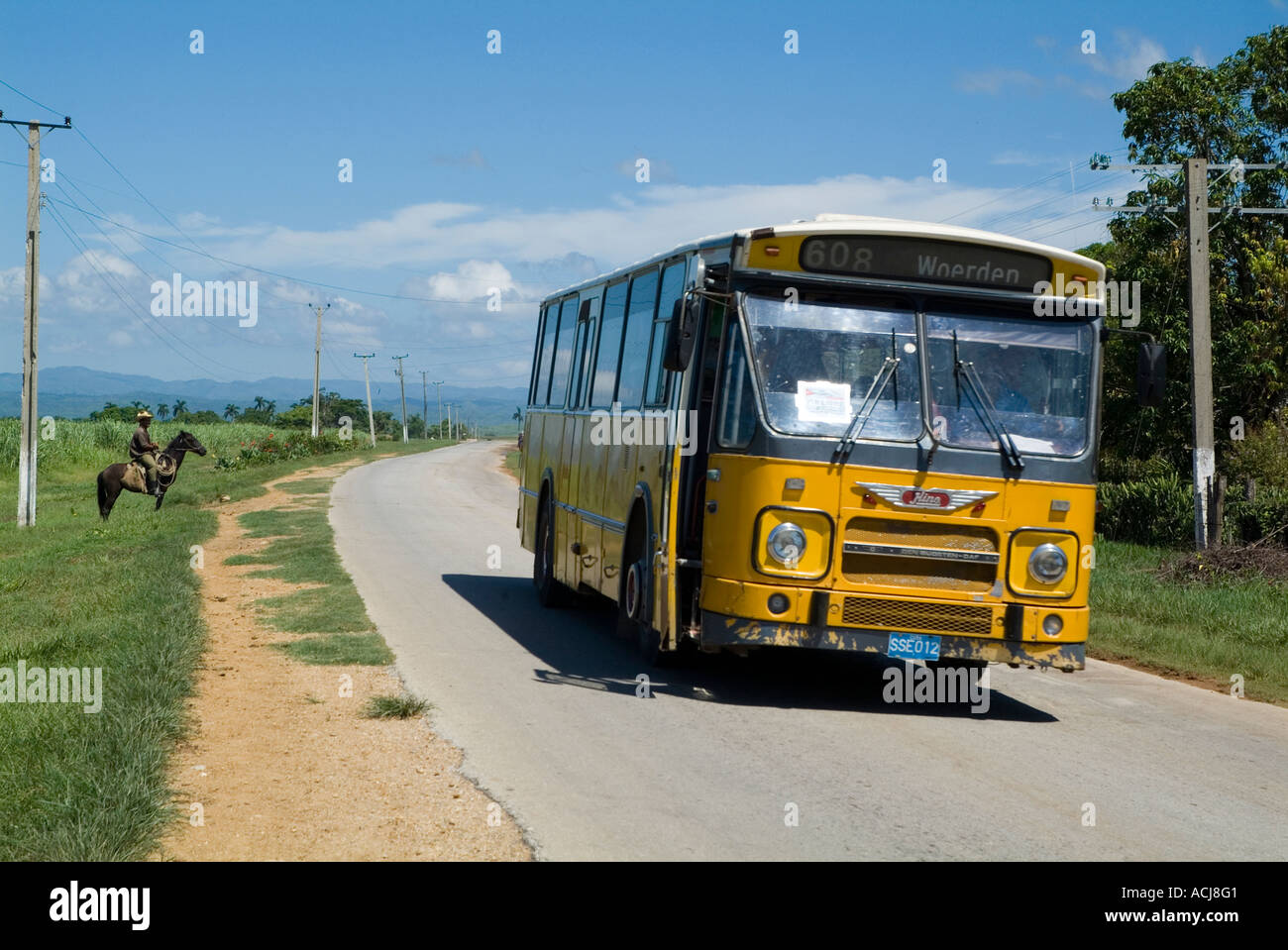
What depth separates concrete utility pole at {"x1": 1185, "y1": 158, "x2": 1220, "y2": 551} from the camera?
1903 cm

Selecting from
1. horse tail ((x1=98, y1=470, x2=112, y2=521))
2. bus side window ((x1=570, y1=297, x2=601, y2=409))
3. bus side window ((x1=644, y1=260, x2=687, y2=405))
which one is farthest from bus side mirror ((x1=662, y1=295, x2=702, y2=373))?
horse tail ((x1=98, y1=470, x2=112, y2=521))

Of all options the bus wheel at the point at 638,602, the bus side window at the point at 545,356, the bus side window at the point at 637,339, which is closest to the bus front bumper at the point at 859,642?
the bus wheel at the point at 638,602

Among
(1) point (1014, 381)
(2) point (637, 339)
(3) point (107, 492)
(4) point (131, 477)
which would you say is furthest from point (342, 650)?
(3) point (107, 492)

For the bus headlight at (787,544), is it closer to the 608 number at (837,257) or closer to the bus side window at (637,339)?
the 608 number at (837,257)

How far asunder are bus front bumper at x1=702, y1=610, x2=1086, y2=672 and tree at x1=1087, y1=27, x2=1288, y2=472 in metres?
18.7

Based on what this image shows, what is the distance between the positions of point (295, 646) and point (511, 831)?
18.5ft

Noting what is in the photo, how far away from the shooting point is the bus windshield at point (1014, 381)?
9.13 meters

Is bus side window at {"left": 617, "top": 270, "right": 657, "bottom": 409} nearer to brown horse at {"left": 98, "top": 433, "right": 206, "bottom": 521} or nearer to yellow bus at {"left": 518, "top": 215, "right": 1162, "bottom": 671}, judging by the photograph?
yellow bus at {"left": 518, "top": 215, "right": 1162, "bottom": 671}

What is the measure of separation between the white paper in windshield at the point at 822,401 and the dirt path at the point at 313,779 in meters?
3.19

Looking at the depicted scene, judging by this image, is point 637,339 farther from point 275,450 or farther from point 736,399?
point 275,450

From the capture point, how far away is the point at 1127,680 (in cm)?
1110

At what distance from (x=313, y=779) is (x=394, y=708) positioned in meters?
1.64

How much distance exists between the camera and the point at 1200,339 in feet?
63.6

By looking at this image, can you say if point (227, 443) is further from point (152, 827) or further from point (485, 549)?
point (152, 827)
